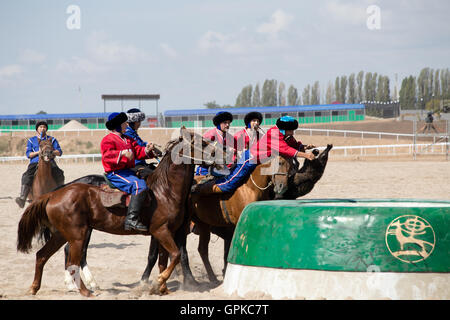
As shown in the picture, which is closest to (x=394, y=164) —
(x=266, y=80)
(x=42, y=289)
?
(x=42, y=289)

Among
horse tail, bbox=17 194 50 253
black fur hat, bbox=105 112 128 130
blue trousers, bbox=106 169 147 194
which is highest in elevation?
black fur hat, bbox=105 112 128 130

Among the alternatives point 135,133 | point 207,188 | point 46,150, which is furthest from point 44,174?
point 207,188

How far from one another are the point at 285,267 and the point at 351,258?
67 cm

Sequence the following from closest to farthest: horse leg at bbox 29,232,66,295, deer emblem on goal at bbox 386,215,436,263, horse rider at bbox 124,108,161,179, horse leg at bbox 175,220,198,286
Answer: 1. deer emblem on goal at bbox 386,215,436,263
2. horse leg at bbox 29,232,66,295
3. horse leg at bbox 175,220,198,286
4. horse rider at bbox 124,108,161,179

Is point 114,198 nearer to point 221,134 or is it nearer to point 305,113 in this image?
point 221,134

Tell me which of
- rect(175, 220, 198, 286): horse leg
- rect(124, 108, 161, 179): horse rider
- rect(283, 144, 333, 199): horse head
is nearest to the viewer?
rect(175, 220, 198, 286): horse leg

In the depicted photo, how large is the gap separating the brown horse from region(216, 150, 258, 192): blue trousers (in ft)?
12.5

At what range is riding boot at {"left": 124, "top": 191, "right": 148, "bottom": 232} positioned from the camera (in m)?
7.65

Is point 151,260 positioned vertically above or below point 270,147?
below

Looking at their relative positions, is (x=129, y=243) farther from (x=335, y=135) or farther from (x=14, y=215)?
(x=335, y=135)

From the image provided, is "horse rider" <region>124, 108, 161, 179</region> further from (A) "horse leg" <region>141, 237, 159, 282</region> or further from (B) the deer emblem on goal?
(B) the deer emblem on goal

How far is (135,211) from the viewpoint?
7.64 meters

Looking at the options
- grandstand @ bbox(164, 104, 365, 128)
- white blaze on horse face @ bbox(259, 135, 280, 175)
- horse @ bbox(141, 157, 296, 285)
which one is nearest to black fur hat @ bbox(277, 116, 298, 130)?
white blaze on horse face @ bbox(259, 135, 280, 175)

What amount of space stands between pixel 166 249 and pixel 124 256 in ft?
11.3
